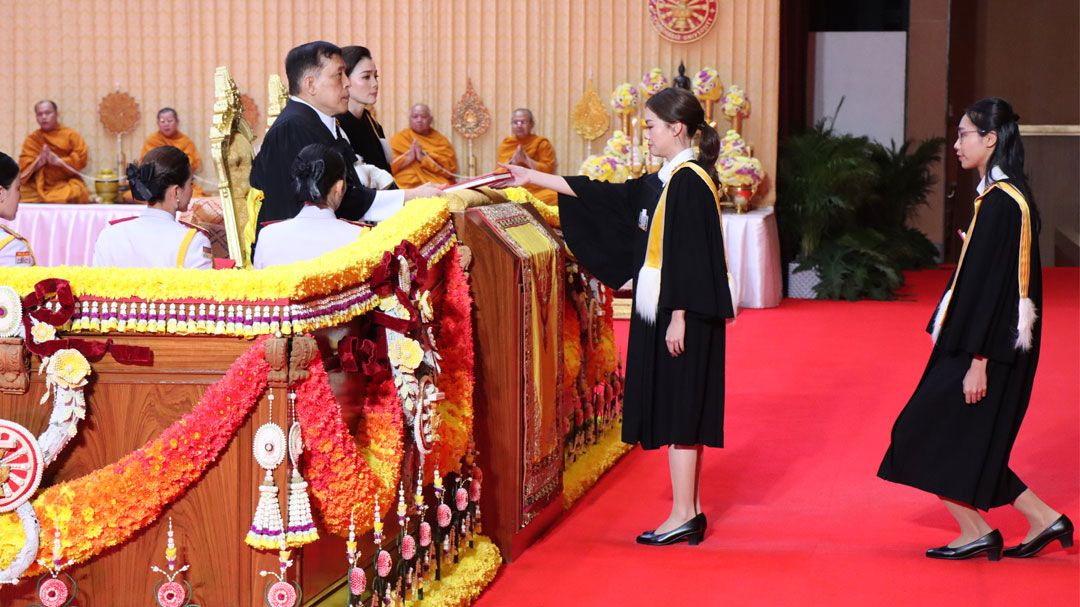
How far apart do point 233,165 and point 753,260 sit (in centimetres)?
599

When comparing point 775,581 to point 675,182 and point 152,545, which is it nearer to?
point 675,182

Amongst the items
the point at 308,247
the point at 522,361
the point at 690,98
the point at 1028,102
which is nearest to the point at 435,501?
the point at 522,361

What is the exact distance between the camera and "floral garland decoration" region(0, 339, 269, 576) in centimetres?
245

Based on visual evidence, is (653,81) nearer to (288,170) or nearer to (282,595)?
(288,170)

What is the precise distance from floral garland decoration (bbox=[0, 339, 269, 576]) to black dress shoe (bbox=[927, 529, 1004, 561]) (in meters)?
2.06

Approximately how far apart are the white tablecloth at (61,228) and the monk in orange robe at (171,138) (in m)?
1.31

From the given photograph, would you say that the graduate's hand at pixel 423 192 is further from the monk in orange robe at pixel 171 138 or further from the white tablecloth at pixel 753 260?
the monk in orange robe at pixel 171 138

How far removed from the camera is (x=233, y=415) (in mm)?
2453

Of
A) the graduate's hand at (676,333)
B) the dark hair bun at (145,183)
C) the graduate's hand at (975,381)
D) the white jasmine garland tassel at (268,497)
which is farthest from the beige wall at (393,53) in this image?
the white jasmine garland tassel at (268,497)

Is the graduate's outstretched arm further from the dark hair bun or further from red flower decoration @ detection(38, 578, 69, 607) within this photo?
red flower decoration @ detection(38, 578, 69, 607)

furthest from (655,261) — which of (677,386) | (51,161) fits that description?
(51,161)

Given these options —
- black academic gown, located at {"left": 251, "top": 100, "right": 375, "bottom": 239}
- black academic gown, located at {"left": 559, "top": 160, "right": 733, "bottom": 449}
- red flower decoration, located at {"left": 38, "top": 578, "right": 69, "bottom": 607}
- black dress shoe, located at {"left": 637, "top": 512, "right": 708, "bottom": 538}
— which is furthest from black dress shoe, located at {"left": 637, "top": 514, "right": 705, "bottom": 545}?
red flower decoration, located at {"left": 38, "top": 578, "right": 69, "bottom": 607}

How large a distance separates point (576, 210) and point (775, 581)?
126 cm

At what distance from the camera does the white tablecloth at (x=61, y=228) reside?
32.2ft
